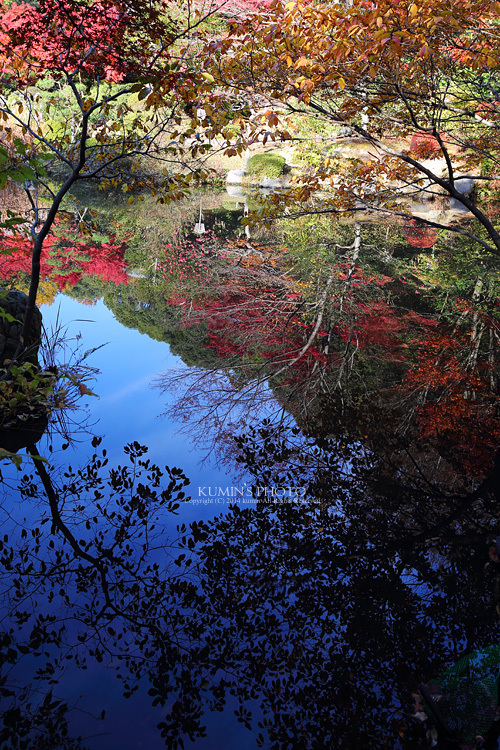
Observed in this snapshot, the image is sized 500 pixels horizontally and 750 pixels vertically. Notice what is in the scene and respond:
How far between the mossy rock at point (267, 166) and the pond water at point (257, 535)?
462 inches

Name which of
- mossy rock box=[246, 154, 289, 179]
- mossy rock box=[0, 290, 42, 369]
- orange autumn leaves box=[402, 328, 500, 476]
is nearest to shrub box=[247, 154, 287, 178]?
mossy rock box=[246, 154, 289, 179]

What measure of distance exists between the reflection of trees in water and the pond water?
1cm

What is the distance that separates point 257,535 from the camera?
143 inches

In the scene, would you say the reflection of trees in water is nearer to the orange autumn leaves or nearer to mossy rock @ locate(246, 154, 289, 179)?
the orange autumn leaves

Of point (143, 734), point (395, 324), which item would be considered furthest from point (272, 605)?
point (395, 324)

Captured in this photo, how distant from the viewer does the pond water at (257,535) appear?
246 centimetres

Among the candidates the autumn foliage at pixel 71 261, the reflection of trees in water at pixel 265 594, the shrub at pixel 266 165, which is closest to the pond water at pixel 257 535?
the reflection of trees in water at pixel 265 594

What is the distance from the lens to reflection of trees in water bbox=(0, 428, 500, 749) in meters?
2.49

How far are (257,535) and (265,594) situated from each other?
558mm

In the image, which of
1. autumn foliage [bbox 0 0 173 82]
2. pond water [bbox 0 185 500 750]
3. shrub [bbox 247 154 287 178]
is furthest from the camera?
shrub [bbox 247 154 287 178]

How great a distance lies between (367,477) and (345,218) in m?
12.7

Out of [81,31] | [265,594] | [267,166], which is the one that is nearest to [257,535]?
→ [265,594]

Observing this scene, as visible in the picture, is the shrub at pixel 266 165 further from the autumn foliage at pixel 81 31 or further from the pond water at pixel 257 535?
the autumn foliage at pixel 81 31

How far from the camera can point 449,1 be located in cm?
419
